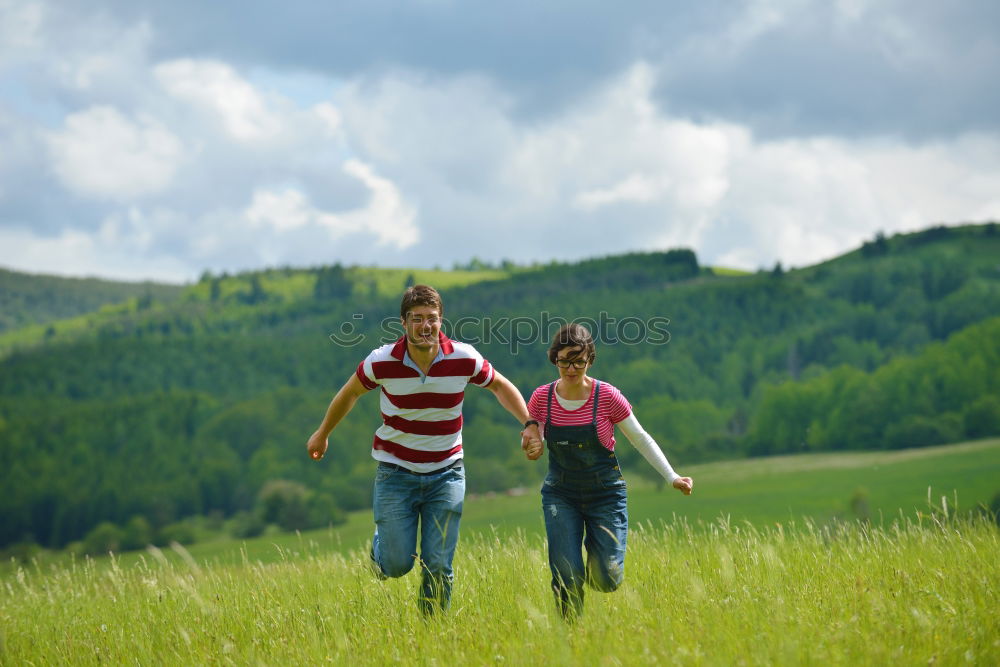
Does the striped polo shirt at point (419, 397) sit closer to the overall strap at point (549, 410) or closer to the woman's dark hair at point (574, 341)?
the overall strap at point (549, 410)

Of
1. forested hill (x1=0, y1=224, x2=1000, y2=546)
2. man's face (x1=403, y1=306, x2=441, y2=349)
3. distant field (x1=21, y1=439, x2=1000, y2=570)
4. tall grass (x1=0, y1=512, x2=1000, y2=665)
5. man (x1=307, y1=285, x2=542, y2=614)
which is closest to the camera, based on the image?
tall grass (x1=0, y1=512, x2=1000, y2=665)

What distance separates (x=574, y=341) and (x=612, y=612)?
1.55 metres

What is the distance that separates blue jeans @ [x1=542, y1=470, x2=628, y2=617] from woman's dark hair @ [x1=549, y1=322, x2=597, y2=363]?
743 mm

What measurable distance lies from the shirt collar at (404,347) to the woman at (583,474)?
0.66 metres

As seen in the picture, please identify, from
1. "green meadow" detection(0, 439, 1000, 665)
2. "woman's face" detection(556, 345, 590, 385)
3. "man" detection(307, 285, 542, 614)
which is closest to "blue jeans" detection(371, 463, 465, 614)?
"man" detection(307, 285, 542, 614)

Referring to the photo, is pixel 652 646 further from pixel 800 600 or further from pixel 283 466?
pixel 283 466

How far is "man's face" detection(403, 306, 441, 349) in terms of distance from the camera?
19.6ft

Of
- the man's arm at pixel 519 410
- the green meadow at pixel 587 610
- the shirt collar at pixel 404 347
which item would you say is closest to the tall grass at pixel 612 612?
the green meadow at pixel 587 610

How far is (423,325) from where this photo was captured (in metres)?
5.99

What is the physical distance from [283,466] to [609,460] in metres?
132

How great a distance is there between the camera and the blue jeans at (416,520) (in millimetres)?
6074

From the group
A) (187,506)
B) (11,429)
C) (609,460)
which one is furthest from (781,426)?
(609,460)

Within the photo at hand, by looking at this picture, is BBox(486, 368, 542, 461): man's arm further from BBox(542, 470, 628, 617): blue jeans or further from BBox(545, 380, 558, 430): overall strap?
BBox(542, 470, 628, 617): blue jeans

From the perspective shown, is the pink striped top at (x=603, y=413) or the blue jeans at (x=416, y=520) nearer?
the pink striped top at (x=603, y=413)
